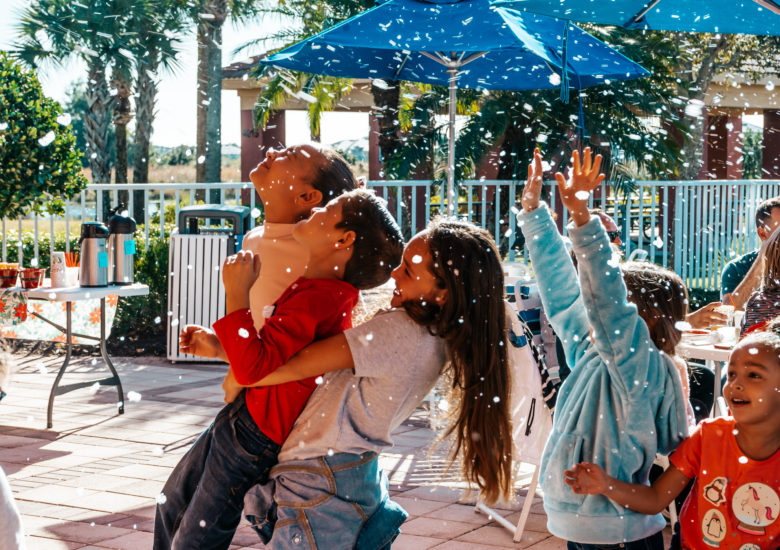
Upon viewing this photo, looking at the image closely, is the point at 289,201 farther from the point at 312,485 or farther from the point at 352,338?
the point at 312,485

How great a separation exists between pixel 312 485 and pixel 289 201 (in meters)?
0.82

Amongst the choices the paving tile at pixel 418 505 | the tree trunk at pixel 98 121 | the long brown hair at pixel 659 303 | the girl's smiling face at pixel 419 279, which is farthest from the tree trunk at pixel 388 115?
the girl's smiling face at pixel 419 279

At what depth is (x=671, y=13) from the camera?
4.41 meters

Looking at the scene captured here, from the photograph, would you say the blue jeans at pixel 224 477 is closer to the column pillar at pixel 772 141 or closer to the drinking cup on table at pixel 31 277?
the drinking cup on table at pixel 31 277

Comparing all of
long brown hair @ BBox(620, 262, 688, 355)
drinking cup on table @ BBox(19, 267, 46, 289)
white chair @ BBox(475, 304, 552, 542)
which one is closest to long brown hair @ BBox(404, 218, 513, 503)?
long brown hair @ BBox(620, 262, 688, 355)

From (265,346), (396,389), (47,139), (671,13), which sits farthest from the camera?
(47,139)

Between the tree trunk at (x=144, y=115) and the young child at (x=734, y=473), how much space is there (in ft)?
60.6

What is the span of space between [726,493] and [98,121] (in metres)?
19.6

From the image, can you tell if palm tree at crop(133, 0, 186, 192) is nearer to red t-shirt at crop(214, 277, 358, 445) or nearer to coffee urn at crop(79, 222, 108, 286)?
coffee urn at crop(79, 222, 108, 286)

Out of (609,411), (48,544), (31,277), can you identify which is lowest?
(48,544)

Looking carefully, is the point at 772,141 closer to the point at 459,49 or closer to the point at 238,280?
the point at 459,49

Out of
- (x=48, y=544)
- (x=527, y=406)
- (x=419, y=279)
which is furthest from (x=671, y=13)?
(x=48, y=544)

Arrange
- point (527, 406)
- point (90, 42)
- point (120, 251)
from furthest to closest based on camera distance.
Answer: point (90, 42), point (120, 251), point (527, 406)

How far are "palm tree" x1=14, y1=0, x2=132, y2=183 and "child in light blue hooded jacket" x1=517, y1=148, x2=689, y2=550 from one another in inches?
696
